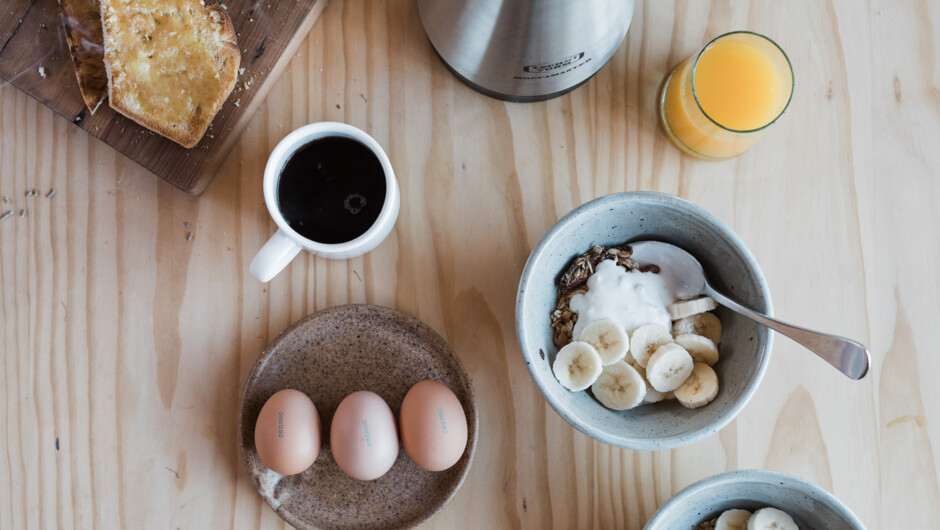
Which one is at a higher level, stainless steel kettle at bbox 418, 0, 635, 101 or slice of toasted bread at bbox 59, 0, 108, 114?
stainless steel kettle at bbox 418, 0, 635, 101

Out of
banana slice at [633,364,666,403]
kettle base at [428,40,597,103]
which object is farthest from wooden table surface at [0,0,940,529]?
banana slice at [633,364,666,403]

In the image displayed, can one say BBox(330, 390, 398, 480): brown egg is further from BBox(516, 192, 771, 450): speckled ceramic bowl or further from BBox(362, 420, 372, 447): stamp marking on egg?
BBox(516, 192, 771, 450): speckled ceramic bowl

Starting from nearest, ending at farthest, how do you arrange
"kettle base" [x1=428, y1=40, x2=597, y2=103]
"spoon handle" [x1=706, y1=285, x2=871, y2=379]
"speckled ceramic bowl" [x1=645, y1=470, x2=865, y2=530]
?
"spoon handle" [x1=706, y1=285, x2=871, y2=379] < "speckled ceramic bowl" [x1=645, y1=470, x2=865, y2=530] < "kettle base" [x1=428, y1=40, x2=597, y2=103]

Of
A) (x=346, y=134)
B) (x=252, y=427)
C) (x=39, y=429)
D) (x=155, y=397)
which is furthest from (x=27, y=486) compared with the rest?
(x=346, y=134)

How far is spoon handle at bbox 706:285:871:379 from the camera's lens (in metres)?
0.61

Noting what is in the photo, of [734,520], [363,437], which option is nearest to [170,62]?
[363,437]

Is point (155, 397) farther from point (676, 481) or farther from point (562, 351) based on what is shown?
point (676, 481)

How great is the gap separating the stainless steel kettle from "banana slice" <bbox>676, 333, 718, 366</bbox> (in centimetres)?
32

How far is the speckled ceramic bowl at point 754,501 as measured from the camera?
730mm

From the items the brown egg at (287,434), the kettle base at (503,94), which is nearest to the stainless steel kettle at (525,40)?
the kettle base at (503,94)

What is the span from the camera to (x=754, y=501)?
0.79 m

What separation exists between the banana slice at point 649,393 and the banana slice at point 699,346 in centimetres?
5

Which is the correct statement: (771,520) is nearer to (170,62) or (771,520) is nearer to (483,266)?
(483,266)

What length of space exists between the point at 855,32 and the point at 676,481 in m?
0.61
